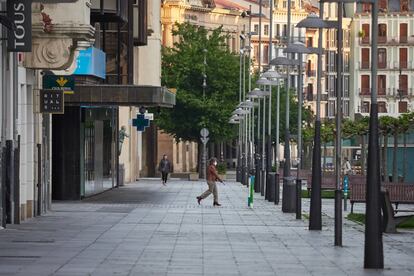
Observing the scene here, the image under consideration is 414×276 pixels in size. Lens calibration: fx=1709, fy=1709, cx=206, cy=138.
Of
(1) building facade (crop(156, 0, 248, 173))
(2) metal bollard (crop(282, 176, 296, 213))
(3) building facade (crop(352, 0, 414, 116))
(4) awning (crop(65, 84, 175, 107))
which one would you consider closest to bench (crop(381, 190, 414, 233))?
(2) metal bollard (crop(282, 176, 296, 213))

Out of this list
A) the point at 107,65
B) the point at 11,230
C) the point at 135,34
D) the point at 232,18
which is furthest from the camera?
the point at 232,18

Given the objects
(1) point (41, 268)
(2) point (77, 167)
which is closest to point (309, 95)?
(2) point (77, 167)

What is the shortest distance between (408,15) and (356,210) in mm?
106197

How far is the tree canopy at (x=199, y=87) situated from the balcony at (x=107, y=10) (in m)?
49.1

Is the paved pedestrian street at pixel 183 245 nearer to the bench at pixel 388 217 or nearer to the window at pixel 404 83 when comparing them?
the bench at pixel 388 217

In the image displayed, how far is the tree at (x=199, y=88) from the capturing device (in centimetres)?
11350

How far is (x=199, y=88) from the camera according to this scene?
116125 mm

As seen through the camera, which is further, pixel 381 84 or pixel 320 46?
pixel 381 84

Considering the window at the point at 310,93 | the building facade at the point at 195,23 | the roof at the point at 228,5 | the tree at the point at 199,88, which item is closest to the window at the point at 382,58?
the building facade at the point at 195,23

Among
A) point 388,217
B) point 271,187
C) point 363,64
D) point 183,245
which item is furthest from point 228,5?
point 183,245

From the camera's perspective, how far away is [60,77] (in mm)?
47469

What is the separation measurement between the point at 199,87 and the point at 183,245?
83.7 metres

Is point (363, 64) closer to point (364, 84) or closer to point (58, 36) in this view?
point (364, 84)

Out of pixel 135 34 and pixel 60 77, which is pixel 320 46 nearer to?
pixel 60 77
